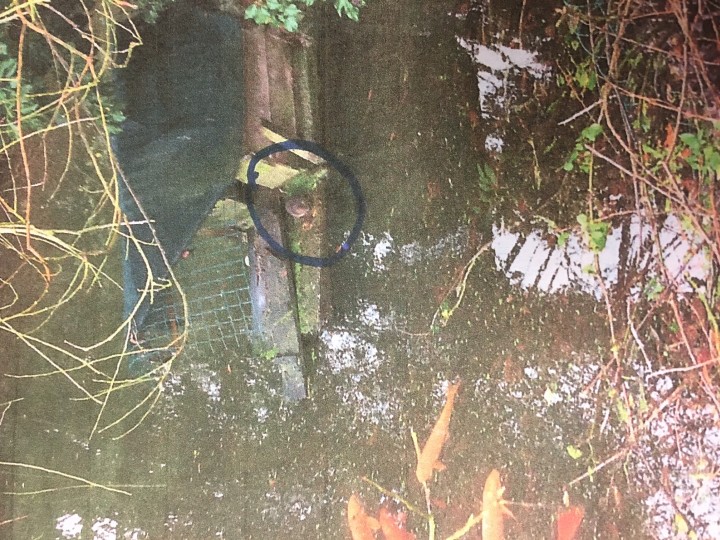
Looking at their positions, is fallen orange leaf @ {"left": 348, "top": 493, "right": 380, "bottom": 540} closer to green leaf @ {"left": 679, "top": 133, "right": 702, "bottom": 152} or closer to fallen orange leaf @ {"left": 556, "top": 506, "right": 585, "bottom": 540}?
fallen orange leaf @ {"left": 556, "top": 506, "right": 585, "bottom": 540}

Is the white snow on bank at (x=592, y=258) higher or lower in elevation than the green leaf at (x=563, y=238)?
lower

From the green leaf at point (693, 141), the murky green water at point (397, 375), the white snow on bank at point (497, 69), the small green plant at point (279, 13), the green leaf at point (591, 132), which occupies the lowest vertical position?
the murky green water at point (397, 375)

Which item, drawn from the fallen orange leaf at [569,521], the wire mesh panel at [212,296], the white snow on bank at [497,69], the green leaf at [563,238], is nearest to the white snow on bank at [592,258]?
the green leaf at [563,238]

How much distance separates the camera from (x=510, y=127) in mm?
1474

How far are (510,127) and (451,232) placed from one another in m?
0.32

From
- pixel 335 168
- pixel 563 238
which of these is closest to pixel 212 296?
pixel 335 168

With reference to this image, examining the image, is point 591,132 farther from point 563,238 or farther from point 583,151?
point 563,238

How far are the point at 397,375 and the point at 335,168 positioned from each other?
1.86 ft

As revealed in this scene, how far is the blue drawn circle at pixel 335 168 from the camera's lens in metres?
1.43

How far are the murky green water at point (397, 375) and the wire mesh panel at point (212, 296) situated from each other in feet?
0.18

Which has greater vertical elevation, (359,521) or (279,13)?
(279,13)

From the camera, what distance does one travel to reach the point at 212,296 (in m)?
1.41

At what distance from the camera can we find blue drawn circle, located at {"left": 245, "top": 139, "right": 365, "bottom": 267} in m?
1.43

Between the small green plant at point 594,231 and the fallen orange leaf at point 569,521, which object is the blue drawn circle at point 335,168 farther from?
the fallen orange leaf at point 569,521
